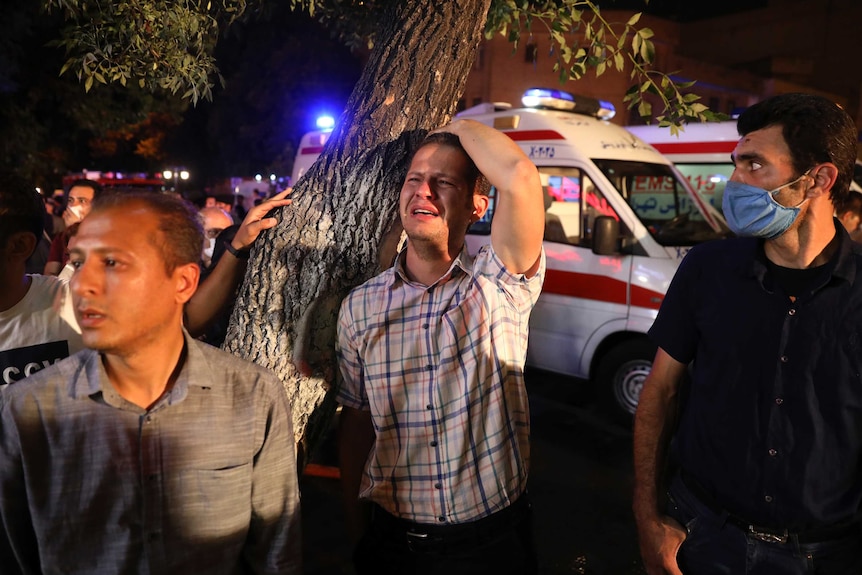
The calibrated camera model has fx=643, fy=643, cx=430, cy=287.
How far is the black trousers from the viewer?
197 centimetres

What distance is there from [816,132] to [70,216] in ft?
20.1

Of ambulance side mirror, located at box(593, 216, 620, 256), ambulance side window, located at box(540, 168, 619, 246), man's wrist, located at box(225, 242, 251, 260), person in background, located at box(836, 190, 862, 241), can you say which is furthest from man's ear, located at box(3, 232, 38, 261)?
person in background, located at box(836, 190, 862, 241)

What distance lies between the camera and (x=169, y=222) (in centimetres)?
156

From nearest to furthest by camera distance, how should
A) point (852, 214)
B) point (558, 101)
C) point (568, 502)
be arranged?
point (568, 502), point (852, 214), point (558, 101)

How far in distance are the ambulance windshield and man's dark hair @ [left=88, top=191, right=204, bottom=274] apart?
4.82 m

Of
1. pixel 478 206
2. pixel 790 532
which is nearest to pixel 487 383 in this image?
pixel 478 206

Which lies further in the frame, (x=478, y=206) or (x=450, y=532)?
(x=478, y=206)

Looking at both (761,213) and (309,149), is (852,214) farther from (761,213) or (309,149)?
(309,149)

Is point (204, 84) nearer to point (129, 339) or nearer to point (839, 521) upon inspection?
point (129, 339)

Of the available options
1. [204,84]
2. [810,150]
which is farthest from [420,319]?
[204,84]

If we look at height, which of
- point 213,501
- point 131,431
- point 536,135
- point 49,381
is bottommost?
point 213,501

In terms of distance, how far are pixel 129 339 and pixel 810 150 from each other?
1972 mm

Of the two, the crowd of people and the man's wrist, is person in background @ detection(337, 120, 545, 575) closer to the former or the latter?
the crowd of people

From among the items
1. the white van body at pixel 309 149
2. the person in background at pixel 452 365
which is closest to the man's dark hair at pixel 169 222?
the person in background at pixel 452 365
